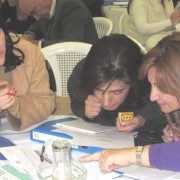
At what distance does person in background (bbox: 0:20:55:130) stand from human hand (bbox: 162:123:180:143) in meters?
0.53

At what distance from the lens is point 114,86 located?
5.12 ft

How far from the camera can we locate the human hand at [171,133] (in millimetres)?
1459

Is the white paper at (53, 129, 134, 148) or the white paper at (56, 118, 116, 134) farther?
the white paper at (56, 118, 116, 134)

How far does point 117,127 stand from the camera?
1546 millimetres

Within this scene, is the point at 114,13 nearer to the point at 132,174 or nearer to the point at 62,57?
the point at 62,57

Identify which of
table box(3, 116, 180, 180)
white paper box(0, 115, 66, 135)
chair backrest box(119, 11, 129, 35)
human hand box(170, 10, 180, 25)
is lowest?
table box(3, 116, 180, 180)

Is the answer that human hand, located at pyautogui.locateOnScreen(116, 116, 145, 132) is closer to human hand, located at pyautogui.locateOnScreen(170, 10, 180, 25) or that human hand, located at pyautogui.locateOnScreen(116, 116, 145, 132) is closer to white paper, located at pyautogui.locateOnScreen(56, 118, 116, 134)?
white paper, located at pyautogui.locateOnScreen(56, 118, 116, 134)

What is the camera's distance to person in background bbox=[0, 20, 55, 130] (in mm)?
1598

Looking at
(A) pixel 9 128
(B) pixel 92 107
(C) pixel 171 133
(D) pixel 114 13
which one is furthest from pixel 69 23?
(D) pixel 114 13

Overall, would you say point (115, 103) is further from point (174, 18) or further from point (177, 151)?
point (174, 18)

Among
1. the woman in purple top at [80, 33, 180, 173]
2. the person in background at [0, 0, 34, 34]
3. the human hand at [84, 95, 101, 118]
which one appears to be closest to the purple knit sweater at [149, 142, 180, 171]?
the woman in purple top at [80, 33, 180, 173]

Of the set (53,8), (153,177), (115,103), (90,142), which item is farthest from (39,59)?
(53,8)

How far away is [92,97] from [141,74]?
0.28 meters

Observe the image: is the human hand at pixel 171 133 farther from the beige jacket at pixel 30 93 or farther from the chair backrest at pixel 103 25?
the chair backrest at pixel 103 25
